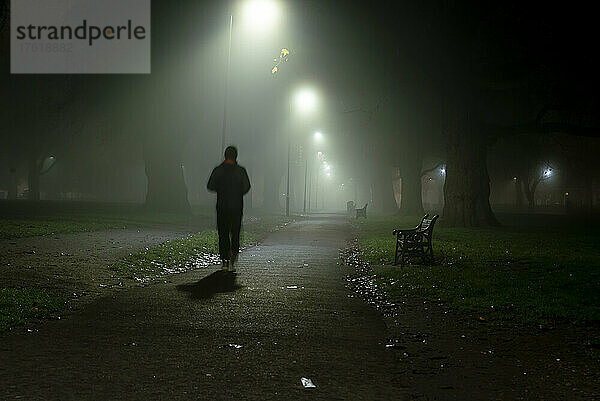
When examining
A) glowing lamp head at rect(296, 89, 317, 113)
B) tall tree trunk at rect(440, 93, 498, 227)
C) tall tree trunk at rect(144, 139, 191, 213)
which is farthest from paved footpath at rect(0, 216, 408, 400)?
glowing lamp head at rect(296, 89, 317, 113)

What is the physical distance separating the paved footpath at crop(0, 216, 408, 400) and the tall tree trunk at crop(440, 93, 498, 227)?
62.1ft

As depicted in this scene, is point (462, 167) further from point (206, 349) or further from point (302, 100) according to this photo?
point (206, 349)

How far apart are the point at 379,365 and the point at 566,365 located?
1.66 m

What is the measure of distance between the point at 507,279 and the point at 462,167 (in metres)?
16.8

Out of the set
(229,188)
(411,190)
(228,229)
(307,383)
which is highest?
(411,190)

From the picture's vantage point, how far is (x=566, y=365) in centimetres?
575

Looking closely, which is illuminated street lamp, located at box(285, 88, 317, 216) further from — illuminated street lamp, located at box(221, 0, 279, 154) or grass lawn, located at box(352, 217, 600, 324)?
grass lawn, located at box(352, 217, 600, 324)

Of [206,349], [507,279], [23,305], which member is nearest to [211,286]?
[23,305]

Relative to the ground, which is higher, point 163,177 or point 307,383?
point 163,177

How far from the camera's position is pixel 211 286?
1013 centimetres

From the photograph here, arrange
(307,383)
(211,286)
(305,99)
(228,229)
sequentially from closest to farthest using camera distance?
(307,383), (211,286), (228,229), (305,99)

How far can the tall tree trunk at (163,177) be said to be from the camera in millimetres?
36781

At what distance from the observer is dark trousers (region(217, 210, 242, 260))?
12016 mm

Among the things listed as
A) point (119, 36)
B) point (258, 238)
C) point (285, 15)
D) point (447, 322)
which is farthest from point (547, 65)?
point (447, 322)
